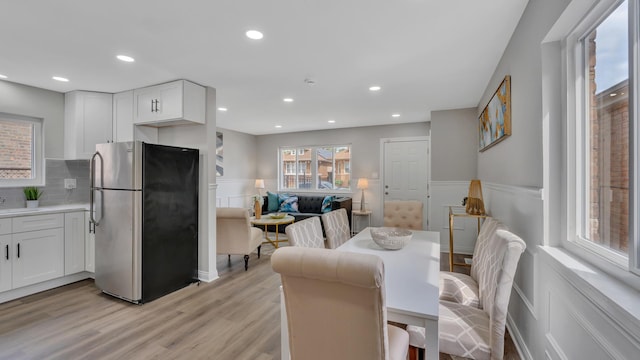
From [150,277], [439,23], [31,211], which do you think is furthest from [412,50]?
[31,211]

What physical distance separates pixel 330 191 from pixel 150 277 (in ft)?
13.7

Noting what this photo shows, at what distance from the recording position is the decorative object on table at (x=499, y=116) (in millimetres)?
2283

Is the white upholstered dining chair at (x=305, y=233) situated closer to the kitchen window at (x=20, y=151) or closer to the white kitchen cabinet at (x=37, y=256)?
the white kitchen cabinet at (x=37, y=256)

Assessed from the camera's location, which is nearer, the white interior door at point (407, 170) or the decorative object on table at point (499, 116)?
the decorative object on table at point (499, 116)

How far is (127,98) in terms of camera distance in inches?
137

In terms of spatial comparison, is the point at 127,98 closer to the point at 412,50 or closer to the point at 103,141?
the point at 103,141

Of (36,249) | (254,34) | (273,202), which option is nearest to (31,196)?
(36,249)

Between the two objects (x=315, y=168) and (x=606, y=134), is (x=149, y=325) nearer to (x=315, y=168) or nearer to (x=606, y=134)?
(x=606, y=134)

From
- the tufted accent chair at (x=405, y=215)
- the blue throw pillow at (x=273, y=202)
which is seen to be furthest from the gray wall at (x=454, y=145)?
the blue throw pillow at (x=273, y=202)

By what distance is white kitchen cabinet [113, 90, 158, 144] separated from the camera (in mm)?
3449

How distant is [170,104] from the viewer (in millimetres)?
3141

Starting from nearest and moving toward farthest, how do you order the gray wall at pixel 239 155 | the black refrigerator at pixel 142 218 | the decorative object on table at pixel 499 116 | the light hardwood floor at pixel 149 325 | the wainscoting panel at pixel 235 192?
the light hardwood floor at pixel 149 325, the decorative object on table at pixel 499 116, the black refrigerator at pixel 142 218, the wainscoting panel at pixel 235 192, the gray wall at pixel 239 155

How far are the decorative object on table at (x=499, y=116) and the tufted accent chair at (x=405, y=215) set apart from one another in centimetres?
104

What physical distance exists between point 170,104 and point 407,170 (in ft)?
14.6
